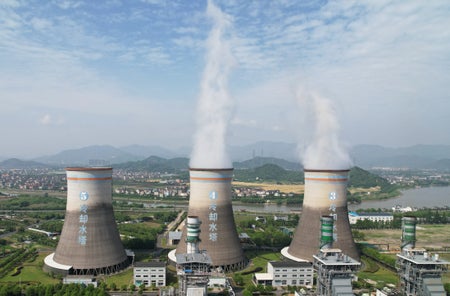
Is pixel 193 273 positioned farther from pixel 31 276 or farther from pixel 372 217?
pixel 372 217

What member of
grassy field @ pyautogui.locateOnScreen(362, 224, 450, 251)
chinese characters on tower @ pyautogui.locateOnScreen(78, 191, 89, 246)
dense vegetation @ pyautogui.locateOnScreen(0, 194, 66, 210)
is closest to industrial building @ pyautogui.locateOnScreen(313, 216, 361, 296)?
chinese characters on tower @ pyautogui.locateOnScreen(78, 191, 89, 246)

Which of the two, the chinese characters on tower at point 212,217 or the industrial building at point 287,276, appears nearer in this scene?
the industrial building at point 287,276

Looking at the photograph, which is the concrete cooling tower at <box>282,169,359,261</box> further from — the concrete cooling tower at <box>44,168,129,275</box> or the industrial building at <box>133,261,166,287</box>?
the concrete cooling tower at <box>44,168,129,275</box>

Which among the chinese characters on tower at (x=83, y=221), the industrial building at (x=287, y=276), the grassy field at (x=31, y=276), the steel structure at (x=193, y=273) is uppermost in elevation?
the chinese characters on tower at (x=83, y=221)

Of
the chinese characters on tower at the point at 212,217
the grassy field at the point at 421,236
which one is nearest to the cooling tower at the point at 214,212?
the chinese characters on tower at the point at 212,217

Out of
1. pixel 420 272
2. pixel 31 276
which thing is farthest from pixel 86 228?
pixel 420 272

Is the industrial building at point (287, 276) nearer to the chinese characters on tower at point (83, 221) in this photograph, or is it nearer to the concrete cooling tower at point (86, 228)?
the concrete cooling tower at point (86, 228)
